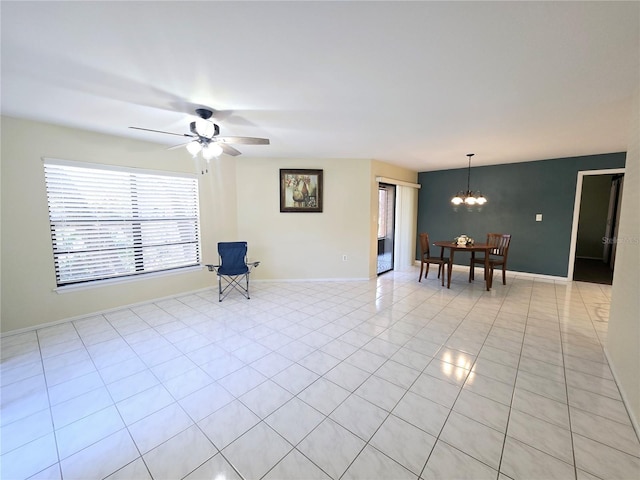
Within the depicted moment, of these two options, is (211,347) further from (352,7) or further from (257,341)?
(352,7)

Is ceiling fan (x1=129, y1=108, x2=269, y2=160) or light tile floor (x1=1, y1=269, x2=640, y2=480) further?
ceiling fan (x1=129, y1=108, x2=269, y2=160)

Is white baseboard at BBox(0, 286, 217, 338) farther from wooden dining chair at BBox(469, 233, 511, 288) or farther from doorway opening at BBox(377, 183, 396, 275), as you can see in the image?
wooden dining chair at BBox(469, 233, 511, 288)

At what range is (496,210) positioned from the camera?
5.47 meters

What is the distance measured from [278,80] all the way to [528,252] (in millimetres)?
5808

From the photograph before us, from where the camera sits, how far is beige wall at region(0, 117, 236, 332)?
2.74 meters

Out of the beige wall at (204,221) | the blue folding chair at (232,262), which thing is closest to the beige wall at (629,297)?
the beige wall at (204,221)

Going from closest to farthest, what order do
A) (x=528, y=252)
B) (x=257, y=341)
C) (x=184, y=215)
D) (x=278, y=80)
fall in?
(x=278, y=80) → (x=257, y=341) → (x=184, y=215) → (x=528, y=252)

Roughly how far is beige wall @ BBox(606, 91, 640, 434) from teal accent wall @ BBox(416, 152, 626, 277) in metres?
3.12

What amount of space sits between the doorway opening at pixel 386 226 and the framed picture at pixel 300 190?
63.1 inches

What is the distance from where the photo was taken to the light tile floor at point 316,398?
1.40 metres

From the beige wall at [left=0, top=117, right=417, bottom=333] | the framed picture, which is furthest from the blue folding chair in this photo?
the framed picture

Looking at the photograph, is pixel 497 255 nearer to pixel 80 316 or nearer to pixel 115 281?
pixel 115 281

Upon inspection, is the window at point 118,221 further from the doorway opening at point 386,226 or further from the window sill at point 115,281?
the doorway opening at point 386,226

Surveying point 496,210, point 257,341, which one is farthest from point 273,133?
point 496,210
